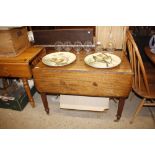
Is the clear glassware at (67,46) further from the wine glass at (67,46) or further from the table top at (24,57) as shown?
the table top at (24,57)

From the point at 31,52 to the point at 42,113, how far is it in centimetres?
72

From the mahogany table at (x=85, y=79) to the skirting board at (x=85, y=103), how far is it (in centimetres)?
→ 27

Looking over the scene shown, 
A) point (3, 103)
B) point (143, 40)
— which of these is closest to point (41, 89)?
point (3, 103)

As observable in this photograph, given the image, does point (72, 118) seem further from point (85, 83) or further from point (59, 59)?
point (59, 59)

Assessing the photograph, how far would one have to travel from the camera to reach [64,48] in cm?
169

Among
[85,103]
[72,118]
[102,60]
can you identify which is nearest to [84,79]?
[102,60]

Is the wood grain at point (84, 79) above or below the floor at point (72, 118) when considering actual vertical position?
above

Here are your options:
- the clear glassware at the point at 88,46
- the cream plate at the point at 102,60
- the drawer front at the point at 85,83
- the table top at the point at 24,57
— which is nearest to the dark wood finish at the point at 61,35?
the clear glassware at the point at 88,46

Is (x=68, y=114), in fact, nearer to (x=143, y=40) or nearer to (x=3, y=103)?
(x=3, y=103)

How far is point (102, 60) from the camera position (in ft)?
4.61

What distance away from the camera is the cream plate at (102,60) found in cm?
133

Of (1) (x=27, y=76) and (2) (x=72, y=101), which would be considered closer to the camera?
(1) (x=27, y=76)

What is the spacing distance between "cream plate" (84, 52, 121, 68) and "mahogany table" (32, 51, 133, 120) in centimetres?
4
